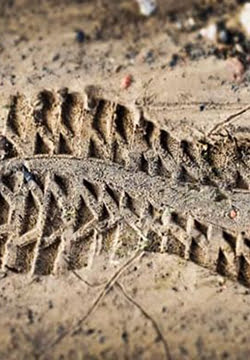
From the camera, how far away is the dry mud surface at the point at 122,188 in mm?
3803

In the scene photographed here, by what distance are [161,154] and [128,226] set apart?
46 cm

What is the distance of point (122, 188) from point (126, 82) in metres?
0.71

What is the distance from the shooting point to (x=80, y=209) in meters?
4.07

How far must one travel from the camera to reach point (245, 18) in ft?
15.6

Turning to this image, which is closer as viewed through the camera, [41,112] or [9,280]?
[9,280]

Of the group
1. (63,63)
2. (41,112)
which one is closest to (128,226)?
(41,112)

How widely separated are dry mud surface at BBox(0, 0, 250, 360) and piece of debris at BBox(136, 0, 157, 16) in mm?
43

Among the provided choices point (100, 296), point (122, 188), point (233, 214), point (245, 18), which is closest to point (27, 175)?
point (122, 188)

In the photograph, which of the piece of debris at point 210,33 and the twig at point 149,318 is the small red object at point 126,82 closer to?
the piece of debris at point 210,33

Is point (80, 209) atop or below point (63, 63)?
below

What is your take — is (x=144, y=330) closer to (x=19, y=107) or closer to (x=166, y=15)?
(x=19, y=107)

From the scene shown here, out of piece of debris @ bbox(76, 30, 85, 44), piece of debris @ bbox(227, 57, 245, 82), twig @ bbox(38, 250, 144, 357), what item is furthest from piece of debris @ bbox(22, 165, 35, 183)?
piece of debris @ bbox(227, 57, 245, 82)

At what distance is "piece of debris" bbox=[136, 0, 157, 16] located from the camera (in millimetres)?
4809

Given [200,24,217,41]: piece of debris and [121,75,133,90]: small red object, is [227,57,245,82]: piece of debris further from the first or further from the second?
[121,75,133,90]: small red object
